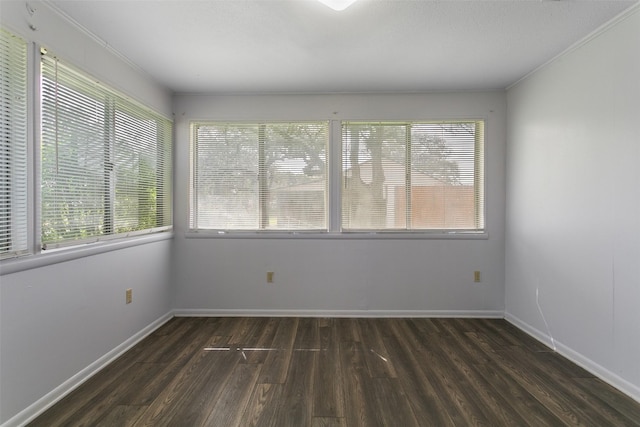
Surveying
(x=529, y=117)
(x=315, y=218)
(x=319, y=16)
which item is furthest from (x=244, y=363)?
(x=529, y=117)

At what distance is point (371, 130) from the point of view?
10.7 ft

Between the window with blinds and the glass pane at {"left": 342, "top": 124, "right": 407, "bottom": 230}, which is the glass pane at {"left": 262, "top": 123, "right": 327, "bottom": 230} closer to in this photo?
the glass pane at {"left": 342, "top": 124, "right": 407, "bottom": 230}

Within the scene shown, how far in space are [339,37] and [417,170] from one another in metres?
1.64

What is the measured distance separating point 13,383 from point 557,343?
A: 148 inches

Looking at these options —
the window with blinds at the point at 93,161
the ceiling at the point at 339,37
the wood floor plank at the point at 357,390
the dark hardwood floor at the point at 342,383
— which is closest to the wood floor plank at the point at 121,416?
the dark hardwood floor at the point at 342,383

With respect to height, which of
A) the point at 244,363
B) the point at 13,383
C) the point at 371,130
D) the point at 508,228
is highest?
the point at 371,130

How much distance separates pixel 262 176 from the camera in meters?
3.26

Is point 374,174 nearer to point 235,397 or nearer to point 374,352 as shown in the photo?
point 374,352

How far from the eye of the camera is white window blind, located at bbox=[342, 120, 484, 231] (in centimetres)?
325

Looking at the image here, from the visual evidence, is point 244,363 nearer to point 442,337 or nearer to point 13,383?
point 13,383

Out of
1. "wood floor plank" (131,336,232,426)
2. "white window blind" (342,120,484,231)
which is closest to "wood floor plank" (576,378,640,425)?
"white window blind" (342,120,484,231)

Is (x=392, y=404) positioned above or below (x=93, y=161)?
below

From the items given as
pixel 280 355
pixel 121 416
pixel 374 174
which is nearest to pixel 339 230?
pixel 374 174

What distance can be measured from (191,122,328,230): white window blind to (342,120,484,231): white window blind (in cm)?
32
